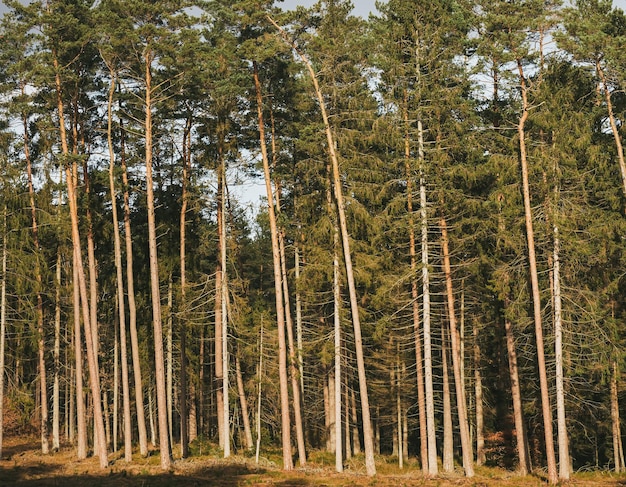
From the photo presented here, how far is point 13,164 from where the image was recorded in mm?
26953

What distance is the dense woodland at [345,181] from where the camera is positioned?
69.7ft

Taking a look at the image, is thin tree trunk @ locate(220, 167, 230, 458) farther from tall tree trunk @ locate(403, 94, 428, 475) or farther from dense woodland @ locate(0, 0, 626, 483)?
tall tree trunk @ locate(403, 94, 428, 475)

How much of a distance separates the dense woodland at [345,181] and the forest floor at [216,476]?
81 cm

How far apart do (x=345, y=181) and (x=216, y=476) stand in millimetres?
11133

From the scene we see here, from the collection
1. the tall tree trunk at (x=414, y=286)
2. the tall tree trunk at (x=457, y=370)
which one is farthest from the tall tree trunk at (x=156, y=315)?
the tall tree trunk at (x=457, y=370)

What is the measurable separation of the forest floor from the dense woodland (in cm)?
81

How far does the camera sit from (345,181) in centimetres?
2269

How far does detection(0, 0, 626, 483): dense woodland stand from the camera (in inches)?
836

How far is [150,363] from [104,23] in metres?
17.0

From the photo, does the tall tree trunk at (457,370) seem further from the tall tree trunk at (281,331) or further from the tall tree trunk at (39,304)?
the tall tree trunk at (39,304)

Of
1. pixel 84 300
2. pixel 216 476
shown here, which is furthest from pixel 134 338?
pixel 216 476

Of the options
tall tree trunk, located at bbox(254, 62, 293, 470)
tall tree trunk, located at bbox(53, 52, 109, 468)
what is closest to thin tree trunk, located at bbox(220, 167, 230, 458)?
tall tree trunk, located at bbox(254, 62, 293, 470)

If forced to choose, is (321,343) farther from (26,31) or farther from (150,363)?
(26,31)

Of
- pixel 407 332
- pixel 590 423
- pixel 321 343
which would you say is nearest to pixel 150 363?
pixel 321 343
